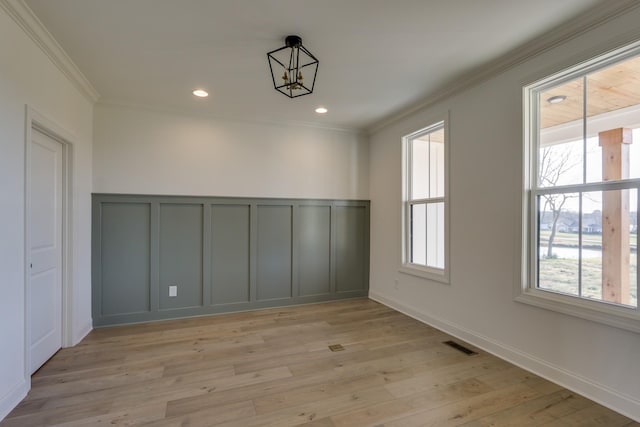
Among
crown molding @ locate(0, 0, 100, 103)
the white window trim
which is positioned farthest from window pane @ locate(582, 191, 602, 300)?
crown molding @ locate(0, 0, 100, 103)

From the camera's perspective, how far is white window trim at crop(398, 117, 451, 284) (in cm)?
334

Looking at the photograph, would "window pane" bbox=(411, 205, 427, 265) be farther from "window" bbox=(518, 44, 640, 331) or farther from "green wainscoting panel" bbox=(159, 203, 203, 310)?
"green wainscoting panel" bbox=(159, 203, 203, 310)

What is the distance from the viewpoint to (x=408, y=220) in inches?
159

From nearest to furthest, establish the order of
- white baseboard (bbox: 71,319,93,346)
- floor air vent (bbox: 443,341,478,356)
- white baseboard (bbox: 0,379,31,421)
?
white baseboard (bbox: 0,379,31,421) < floor air vent (bbox: 443,341,478,356) < white baseboard (bbox: 71,319,93,346)

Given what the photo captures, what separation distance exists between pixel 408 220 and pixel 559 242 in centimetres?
179

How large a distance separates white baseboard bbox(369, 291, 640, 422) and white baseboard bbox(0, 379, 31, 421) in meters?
3.62

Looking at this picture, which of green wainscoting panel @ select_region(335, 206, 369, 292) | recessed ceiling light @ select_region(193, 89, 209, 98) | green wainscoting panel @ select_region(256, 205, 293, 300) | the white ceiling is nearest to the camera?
the white ceiling

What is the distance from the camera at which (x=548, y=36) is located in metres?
2.30

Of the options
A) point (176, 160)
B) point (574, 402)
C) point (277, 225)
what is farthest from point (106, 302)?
point (574, 402)

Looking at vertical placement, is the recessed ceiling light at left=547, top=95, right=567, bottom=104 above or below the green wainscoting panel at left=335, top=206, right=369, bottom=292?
above

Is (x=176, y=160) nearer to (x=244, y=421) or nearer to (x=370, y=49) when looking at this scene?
(x=370, y=49)

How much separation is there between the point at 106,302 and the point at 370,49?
3869 mm

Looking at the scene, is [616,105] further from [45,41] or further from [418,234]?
[45,41]

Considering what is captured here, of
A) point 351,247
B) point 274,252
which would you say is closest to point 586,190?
point 351,247
